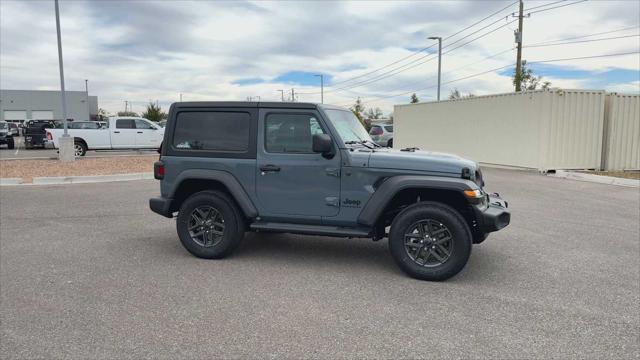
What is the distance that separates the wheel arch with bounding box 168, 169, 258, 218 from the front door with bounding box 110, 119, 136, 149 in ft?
58.3

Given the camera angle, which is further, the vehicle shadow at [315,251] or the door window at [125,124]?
the door window at [125,124]

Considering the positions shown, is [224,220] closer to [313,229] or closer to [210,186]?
[210,186]

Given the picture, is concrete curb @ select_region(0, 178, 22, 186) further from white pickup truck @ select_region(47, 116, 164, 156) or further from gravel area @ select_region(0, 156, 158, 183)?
white pickup truck @ select_region(47, 116, 164, 156)

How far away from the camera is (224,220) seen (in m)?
5.59

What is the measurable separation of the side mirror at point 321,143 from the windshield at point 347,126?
1.27 feet

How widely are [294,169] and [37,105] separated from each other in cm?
9469

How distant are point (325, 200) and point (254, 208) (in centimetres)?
85

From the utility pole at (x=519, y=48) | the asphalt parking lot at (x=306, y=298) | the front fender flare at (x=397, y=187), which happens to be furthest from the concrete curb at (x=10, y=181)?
the utility pole at (x=519, y=48)

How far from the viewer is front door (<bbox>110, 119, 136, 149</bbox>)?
2192 cm

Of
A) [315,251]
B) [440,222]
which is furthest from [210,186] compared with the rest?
[440,222]

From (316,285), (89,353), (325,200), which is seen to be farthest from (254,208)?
(89,353)

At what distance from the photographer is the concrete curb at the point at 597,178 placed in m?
13.0

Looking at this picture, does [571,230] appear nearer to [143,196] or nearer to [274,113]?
[274,113]

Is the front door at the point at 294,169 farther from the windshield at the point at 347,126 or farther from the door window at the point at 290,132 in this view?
the windshield at the point at 347,126
